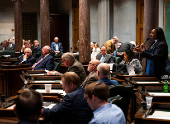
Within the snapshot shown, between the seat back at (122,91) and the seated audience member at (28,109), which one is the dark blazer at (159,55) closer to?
the seat back at (122,91)

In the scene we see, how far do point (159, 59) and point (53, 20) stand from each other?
39.3ft

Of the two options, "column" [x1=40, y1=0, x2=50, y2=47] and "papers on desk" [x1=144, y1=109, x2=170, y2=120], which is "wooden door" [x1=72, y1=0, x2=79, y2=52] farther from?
"papers on desk" [x1=144, y1=109, x2=170, y2=120]

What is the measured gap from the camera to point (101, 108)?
95.9 inches

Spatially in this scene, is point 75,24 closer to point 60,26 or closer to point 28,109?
point 60,26

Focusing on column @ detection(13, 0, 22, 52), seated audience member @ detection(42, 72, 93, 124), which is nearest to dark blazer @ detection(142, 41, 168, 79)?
seated audience member @ detection(42, 72, 93, 124)

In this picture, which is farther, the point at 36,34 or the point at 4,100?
the point at 36,34

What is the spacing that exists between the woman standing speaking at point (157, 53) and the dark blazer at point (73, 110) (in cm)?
215

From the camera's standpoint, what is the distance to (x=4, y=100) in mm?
3404

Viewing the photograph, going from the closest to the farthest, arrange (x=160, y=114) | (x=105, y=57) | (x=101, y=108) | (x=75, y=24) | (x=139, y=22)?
(x=101, y=108) < (x=160, y=114) < (x=105, y=57) < (x=139, y=22) < (x=75, y=24)

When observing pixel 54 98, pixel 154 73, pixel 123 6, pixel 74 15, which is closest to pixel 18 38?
pixel 74 15

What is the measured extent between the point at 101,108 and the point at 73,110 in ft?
2.35

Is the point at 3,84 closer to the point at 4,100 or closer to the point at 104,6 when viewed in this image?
the point at 4,100

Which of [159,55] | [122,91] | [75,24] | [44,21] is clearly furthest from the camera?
[75,24]

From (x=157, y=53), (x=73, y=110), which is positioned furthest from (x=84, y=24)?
(x=73, y=110)
